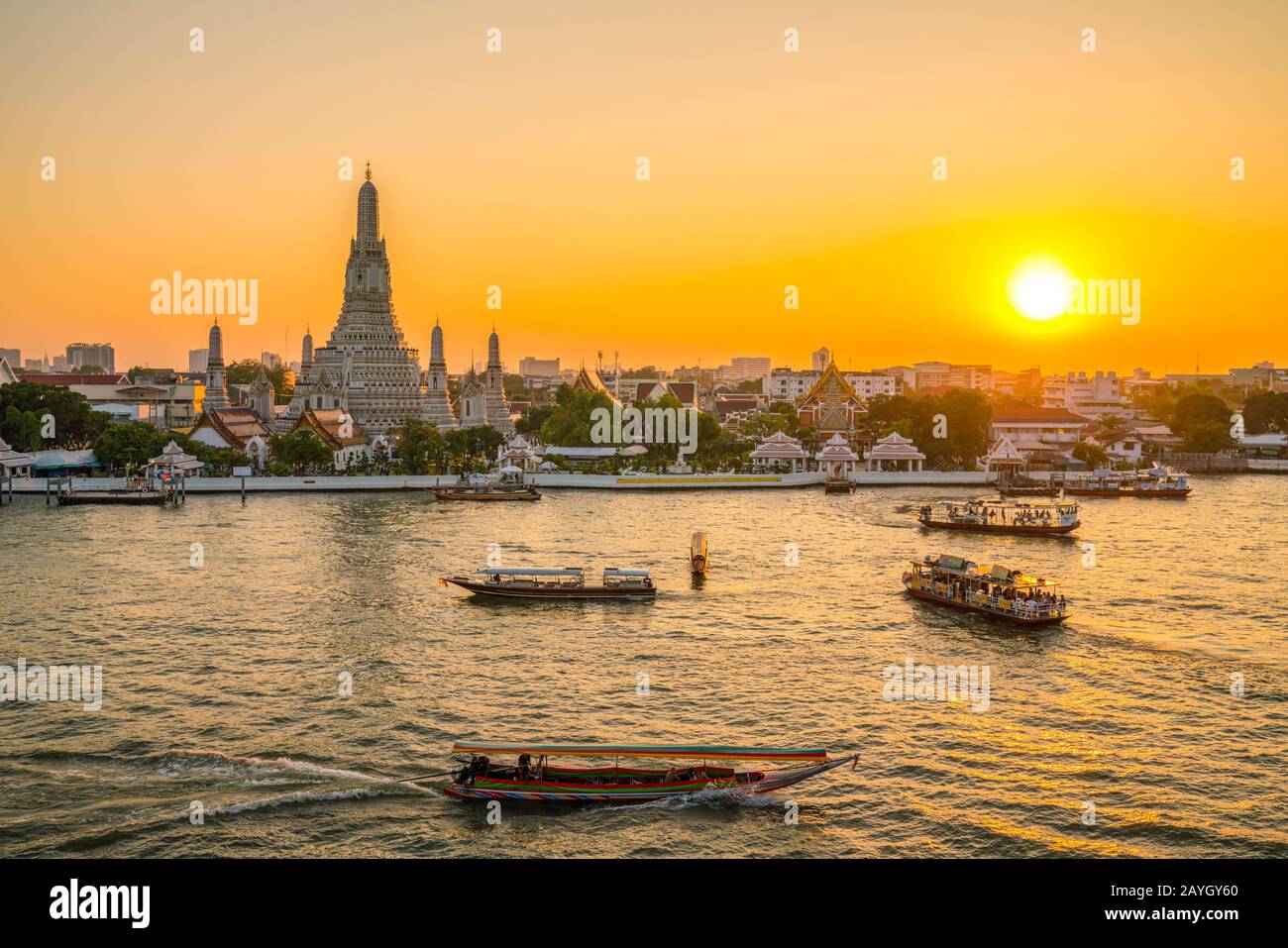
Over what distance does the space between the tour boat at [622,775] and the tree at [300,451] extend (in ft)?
159

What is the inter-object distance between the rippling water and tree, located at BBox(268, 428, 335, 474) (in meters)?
23.2

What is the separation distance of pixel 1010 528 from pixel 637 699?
93.5 feet

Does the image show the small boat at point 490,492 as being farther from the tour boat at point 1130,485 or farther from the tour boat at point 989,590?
the tour boat at point 1130,485

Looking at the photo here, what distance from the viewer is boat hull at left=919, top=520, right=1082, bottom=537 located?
41.9 metres

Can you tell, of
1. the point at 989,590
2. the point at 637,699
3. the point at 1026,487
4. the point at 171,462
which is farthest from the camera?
the point at 1026,487

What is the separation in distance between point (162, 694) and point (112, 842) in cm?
637

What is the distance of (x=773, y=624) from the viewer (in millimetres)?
24875

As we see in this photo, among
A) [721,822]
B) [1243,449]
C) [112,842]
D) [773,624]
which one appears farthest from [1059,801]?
[1243,449]

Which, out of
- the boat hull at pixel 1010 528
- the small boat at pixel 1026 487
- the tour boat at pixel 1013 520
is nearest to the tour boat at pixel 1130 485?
the small boat at pixel 1026 487

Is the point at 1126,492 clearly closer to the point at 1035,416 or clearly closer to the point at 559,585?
the point at 1035,416

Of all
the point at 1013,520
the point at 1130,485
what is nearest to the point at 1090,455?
the point at 1130,485

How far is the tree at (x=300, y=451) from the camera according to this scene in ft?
198

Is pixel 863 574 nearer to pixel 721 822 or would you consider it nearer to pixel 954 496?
pixel 721 822

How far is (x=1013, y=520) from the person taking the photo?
44.0 metres
